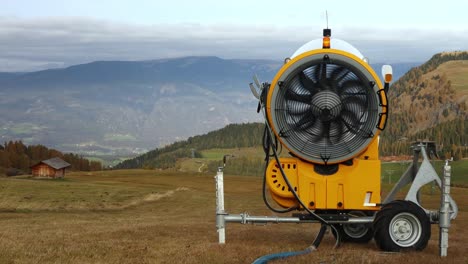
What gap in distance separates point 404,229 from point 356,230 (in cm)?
223

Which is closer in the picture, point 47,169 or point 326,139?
point 326,139

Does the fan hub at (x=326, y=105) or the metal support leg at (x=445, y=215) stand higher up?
the fan hub at (x=326, y=105)

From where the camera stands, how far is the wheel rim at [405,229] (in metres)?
14.6

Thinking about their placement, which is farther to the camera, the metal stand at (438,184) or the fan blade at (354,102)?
the fan blade at (354,102)

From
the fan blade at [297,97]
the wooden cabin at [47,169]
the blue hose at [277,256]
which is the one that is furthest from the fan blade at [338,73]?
the wooden cabin at [47,169]

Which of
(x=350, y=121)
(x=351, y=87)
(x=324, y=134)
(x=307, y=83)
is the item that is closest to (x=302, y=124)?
(x=324, y=134)

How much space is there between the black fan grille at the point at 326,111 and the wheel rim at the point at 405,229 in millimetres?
1776

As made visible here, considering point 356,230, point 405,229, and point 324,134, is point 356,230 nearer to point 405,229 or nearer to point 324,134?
point 405,229

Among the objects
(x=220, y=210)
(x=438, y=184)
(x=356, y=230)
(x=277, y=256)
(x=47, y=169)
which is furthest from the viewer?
(x=47, y=169)

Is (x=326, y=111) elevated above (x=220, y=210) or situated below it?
above

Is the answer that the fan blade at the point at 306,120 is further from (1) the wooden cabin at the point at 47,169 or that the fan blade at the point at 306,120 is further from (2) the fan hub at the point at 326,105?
(1) the wooden cabin at the point at 47,169

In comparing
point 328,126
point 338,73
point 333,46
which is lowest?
point 328,126

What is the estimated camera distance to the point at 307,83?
1577 cm

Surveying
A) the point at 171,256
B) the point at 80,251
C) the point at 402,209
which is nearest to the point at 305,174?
the point at 402,209
